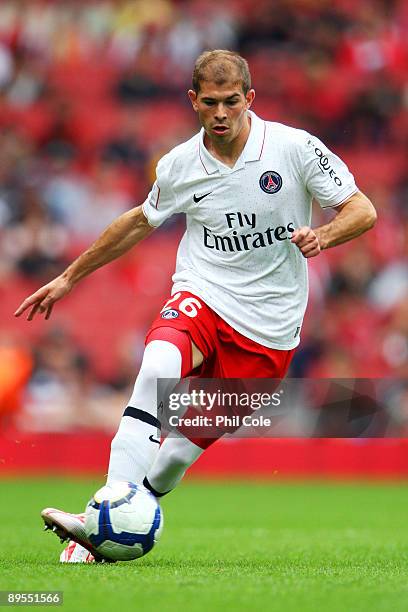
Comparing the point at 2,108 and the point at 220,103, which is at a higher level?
the point at 2,108

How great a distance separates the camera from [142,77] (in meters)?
20.9

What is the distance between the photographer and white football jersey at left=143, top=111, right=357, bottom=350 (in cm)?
675

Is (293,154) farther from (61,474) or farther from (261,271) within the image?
(61,474)

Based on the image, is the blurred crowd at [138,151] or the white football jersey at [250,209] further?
the blurred crowd at [138,151]

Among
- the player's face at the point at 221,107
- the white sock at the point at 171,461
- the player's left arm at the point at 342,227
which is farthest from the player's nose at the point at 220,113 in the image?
the white sock at the point at 171,461

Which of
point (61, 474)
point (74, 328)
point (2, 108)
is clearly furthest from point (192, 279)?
point (2, 108)

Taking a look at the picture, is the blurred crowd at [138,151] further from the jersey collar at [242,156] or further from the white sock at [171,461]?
the jersey collar at [242,156]

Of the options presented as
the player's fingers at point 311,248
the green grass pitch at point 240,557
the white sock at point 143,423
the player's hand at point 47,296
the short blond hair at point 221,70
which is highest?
the short blond hair at point 221,70

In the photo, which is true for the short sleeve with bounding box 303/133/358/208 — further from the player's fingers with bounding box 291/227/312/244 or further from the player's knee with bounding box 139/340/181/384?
the player's knee with bounding box 139/340/181/384

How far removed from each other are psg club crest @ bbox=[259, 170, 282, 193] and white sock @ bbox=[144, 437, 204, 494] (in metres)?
1.43

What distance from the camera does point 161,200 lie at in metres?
6.92

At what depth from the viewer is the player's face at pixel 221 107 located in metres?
6.44

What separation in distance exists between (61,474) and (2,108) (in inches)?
291

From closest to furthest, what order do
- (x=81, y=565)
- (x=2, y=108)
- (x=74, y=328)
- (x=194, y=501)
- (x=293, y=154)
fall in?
1. (x=81, y=565)
2. (x=293, y=154)
3. (x=194, y=501)
4. (x=74, y=328)
5. (x=2, y=108)
